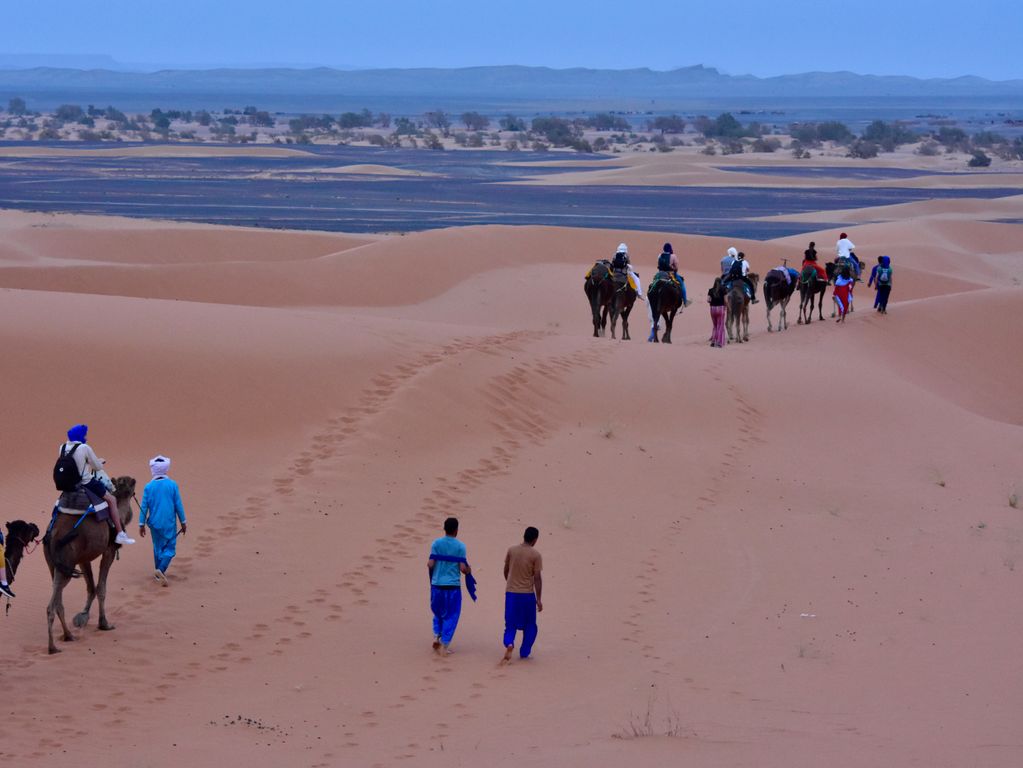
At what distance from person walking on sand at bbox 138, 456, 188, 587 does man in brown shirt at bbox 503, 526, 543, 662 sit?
2.91m

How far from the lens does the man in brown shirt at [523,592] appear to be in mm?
10688

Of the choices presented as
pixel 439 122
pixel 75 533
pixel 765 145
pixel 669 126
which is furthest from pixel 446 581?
pixel 439 122

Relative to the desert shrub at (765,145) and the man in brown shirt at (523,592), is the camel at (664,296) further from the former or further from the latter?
the desert shrub at (765,145)

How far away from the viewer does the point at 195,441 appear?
612 inches

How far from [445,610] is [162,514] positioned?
2.66m

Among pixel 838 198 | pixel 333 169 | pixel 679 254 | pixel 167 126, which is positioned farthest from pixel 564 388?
pixel 167 126

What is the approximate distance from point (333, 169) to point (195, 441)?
2770 inches

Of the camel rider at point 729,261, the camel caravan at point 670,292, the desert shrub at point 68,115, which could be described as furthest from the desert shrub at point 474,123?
the camel rider at point 729,261

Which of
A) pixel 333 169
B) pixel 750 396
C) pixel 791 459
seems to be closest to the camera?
pixel 791 459

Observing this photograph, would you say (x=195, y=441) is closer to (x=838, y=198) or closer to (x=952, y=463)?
(x=952, y=463)

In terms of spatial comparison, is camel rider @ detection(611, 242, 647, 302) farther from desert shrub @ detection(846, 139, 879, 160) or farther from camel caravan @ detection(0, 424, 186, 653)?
desert shrub @ detection(846, 139, 879, 160)

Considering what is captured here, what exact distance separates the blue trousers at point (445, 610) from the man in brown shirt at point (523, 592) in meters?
0.40

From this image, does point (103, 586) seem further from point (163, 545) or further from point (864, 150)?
point (864, 150)

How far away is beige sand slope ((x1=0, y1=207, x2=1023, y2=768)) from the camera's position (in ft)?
31.1
